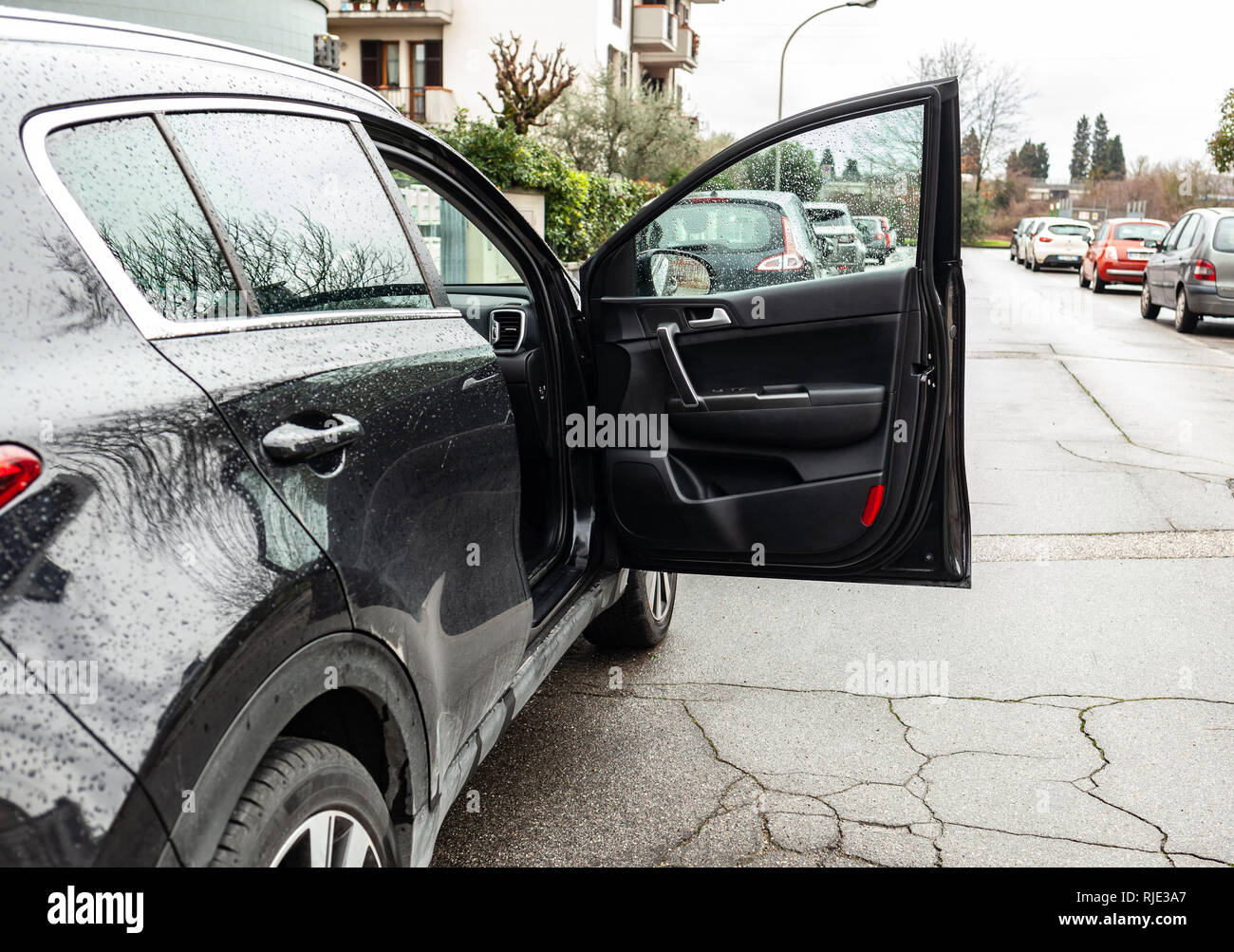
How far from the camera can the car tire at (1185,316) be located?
1669 centimetres

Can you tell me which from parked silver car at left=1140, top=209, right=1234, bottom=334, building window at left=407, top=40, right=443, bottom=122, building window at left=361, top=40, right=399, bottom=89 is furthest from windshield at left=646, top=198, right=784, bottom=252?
building window at left=361, top=40, right=399, bottom=89

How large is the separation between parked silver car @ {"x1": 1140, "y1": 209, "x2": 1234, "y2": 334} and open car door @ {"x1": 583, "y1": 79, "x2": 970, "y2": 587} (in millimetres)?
14556

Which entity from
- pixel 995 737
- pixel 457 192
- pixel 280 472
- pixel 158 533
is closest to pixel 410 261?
pixel 457 192

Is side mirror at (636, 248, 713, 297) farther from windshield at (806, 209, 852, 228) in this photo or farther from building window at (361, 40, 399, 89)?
building window at (361, 40, 399, 89)

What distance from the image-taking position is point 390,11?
35094mm

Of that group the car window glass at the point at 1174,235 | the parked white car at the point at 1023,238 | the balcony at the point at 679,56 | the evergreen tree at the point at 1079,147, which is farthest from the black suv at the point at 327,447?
the evergreen tree at the point at 1079,147

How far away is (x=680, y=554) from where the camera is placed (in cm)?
369

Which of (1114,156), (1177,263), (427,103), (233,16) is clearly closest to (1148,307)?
(1177,263)

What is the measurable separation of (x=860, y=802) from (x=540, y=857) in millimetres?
970

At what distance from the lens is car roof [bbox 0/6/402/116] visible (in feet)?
5.74

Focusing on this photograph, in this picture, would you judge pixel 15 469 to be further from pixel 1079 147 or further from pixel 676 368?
pixel 1079 147

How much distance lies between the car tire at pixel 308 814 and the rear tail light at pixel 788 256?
216 centimetres

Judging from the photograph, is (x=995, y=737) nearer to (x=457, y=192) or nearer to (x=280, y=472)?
(x=457, y=192)

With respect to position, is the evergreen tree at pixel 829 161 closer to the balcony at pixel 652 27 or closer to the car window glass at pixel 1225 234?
the car window glass at pixel 1225 234
